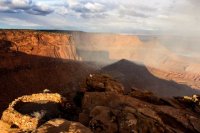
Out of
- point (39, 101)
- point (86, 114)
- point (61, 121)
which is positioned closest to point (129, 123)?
point (86, 114)

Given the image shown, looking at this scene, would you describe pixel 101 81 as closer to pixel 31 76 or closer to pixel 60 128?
pixel 60 128

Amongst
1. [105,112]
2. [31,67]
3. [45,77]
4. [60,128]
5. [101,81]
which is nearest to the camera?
[60,128]

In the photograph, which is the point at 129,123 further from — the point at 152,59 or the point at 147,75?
the point at 152,59

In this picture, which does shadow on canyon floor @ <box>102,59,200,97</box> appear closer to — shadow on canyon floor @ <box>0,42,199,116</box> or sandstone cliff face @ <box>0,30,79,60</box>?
shadow on canyon floor @ <box>0,42,199,116</box>

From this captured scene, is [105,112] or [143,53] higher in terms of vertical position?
[105,112]

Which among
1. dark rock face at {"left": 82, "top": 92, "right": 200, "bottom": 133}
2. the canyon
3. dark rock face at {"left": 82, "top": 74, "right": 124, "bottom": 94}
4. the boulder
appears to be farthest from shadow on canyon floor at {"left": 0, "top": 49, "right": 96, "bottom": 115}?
the boulder

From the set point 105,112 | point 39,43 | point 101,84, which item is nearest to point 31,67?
point 39,43
